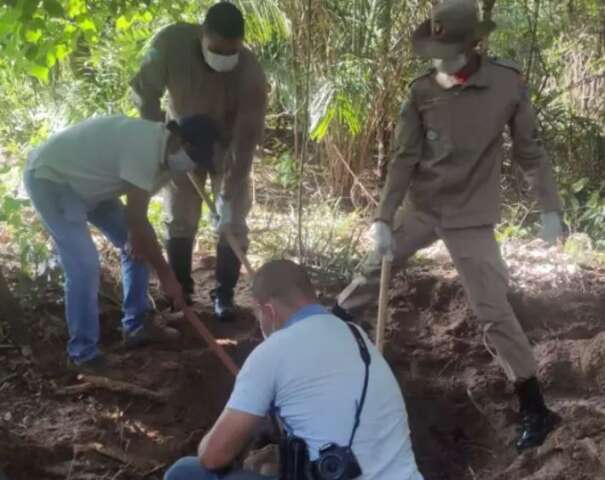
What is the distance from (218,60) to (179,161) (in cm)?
95

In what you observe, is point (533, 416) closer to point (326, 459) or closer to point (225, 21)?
point (326, 459)

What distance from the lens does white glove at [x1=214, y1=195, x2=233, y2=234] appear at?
5406 mm

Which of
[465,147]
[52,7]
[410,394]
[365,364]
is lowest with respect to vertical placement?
[410,394]

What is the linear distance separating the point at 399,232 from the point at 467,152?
1.82 ft

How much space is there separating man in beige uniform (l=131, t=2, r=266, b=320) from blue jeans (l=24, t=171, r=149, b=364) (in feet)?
2.00

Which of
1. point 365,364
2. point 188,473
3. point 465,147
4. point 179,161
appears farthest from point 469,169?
point 188,473

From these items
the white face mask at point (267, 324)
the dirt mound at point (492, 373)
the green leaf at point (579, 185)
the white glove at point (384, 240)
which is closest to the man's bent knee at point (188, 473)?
the white face mask at point (267, 324)

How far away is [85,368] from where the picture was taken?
16.1 feet

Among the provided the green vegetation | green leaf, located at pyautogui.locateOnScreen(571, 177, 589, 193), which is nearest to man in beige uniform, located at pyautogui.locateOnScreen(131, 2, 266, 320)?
the green vegetation

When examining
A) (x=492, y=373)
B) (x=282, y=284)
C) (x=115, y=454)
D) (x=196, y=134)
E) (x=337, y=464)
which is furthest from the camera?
(x=492, y=373)

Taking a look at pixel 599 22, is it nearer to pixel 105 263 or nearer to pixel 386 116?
pixel 386 116

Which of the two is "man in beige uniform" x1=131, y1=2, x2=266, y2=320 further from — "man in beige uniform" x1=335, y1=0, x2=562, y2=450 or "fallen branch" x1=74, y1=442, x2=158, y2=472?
"fallen branch" x1=74, y1=442, x2=158, y2=472

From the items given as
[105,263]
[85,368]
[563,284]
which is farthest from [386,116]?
[85,368]

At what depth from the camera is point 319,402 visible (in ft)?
9.23
